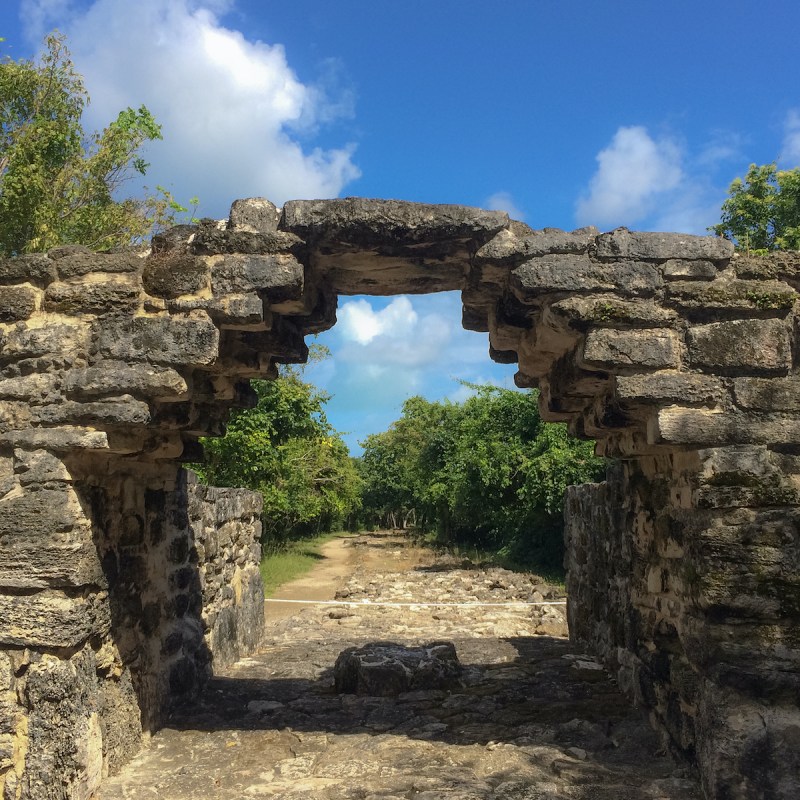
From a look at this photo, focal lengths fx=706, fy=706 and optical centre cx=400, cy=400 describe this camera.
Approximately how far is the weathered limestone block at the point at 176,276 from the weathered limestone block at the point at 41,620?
1.67 m

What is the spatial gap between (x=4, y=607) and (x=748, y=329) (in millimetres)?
4010

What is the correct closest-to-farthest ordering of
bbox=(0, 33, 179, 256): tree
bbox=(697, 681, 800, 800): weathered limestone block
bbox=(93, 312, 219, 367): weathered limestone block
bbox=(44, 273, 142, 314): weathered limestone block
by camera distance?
bbox=(697, 681, 800, 800): weathered limestone block, bbox=(93, 312, 219, 367): weathered limestone block, bbox=(44, 273, 142, 314): weathered limestone block, bbox=(0, 33, 179, 256): tree

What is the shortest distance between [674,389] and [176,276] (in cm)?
270

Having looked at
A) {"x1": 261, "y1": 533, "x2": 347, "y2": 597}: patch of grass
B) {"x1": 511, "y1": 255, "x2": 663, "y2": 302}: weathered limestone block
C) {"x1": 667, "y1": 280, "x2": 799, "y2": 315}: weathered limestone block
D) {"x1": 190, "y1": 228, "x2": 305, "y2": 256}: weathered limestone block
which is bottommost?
{"x1": 261, "y1": 533, "x2": 347, "y2": 597}: patch of grass

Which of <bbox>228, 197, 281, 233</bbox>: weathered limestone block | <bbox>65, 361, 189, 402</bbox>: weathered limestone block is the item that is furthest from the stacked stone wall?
<bbox>228, 197, 281, 233</bbox>: weathered limestone block

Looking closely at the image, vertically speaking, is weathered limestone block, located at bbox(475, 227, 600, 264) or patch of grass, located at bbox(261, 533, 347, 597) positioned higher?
weathered limestone block, located at bbox(475, 227, 600, 264)

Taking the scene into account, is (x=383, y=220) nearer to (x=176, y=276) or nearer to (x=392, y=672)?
(x=176, y=276)

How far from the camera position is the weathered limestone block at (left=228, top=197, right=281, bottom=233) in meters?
3.91

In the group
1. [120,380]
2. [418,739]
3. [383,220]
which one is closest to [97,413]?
[120,380]

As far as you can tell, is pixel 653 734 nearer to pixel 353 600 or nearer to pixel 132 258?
Result: pixel 132 258

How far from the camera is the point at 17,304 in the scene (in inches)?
155

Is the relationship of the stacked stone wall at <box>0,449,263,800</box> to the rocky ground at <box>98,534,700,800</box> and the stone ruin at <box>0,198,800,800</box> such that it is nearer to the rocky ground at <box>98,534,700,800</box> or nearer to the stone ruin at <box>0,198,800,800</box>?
the stone ruin at <box>0,198,800,800</box>

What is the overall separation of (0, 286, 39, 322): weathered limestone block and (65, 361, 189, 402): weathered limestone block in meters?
0.40

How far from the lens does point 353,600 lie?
11.8 m
